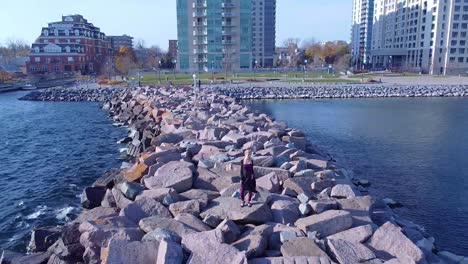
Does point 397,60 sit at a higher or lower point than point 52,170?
higher

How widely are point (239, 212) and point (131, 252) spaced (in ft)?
8.43

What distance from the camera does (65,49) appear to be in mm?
86062

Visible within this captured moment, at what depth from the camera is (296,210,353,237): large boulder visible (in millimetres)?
8016

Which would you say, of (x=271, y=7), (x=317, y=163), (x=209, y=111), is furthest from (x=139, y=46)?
(x=317, y=163)

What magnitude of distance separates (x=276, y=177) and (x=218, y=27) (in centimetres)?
7313

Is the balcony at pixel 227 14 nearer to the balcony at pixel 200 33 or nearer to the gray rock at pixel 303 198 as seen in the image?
the balcony at pixel 200 33

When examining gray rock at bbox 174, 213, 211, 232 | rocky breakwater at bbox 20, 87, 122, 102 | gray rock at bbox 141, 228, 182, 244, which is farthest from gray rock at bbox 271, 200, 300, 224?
rocky breakwater at bbox 20, 87, 122, 102

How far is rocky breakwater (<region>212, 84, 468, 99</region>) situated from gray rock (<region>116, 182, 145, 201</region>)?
3653cm

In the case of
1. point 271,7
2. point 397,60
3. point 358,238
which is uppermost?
point 271,7

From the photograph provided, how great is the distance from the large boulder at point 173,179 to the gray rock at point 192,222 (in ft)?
6.96

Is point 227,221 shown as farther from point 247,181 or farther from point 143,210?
point 143,210

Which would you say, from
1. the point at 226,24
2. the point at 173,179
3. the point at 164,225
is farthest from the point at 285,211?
the point at 226,24

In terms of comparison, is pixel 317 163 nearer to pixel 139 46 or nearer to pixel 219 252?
pixel 219 252

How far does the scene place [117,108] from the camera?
36906mm
